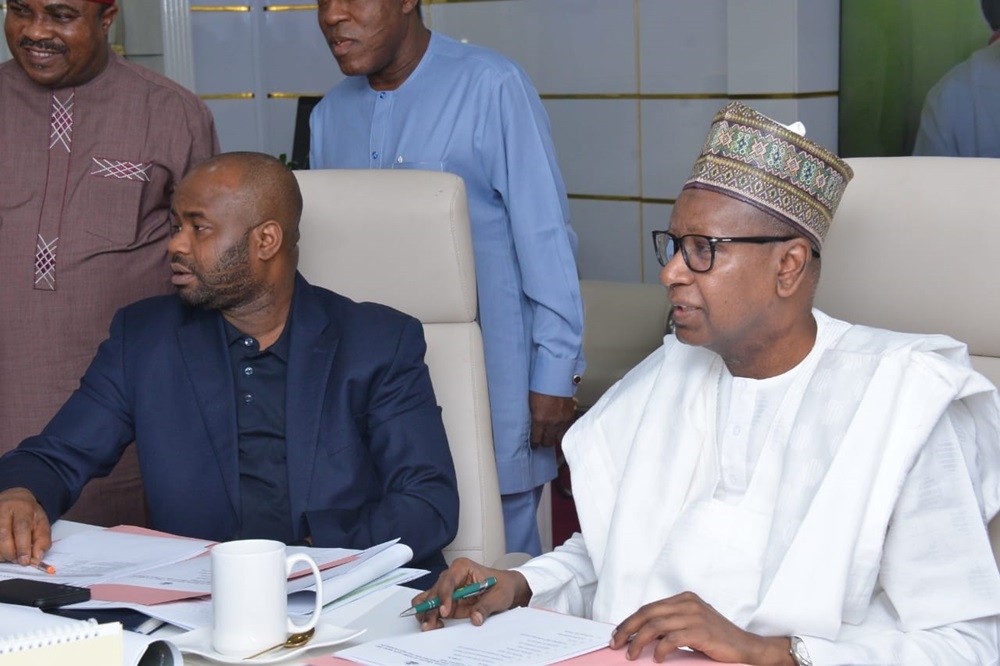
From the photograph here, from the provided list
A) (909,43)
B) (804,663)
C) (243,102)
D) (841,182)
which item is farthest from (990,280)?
(243,102)

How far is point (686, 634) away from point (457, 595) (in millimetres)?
292

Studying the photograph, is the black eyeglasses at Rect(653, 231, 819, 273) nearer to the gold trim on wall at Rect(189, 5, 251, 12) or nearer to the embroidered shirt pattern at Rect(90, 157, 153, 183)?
the embroidered shirt pattern at Rect(90, 157, 153, 183)

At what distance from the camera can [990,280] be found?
1.94 metres

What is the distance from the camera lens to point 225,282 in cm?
234

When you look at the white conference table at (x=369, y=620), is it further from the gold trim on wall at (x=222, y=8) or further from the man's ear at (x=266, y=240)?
the gold trim on wall at (x=222, y=8)

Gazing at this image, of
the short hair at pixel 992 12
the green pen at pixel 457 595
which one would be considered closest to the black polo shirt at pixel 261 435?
the green pen at pixel 457 595

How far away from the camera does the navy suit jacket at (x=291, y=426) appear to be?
7.38 feet

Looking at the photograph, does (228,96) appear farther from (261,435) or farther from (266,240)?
(261,435)

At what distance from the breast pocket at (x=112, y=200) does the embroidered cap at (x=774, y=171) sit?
55.8 inches

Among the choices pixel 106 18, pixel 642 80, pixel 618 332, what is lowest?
pixel 618 332

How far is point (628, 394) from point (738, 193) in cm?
39

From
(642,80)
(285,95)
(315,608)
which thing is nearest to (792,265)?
(315,608)

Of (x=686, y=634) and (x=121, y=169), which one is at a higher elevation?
(x=121, y=169)

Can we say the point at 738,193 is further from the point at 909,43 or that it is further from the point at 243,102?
the point at 243,102
